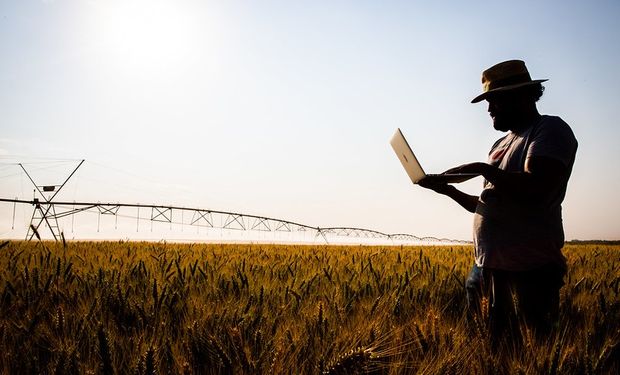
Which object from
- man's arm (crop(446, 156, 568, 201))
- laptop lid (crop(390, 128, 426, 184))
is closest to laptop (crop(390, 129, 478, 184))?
laptop lid (crop(390, 128, 426, 184))

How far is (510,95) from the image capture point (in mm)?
2746

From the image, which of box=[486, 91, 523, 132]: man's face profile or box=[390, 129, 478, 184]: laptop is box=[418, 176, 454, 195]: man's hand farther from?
box=[486, 91, 523, 132]: man's face profile

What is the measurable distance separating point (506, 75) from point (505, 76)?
1cm

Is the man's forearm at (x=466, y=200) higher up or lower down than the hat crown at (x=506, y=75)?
lower down

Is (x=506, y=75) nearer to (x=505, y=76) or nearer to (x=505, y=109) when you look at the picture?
(x=505, y=76)

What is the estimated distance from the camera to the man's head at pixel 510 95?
2744 millimetres

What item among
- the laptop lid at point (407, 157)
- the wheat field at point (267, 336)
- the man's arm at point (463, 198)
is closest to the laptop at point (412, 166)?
the laptop lid at point (407, 157)

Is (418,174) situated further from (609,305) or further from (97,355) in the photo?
(97,355)

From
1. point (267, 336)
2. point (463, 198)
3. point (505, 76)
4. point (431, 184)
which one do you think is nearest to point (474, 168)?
point (431, 184)

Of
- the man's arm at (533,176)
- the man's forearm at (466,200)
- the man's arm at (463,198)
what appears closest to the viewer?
the man's arm at (533,176)

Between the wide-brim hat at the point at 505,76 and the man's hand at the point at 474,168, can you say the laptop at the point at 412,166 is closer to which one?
the man's hand at the point at 474,168

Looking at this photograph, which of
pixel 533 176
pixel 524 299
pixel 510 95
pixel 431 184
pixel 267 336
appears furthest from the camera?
pixel 510 95

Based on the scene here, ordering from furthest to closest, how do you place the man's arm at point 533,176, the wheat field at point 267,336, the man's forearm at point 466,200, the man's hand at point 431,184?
the man's forearm at point 466,200 → the man's hand at point 431,184 → the man's arm at point 533,176 → the wheat field at point 267,336

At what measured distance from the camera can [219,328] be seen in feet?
6.29
